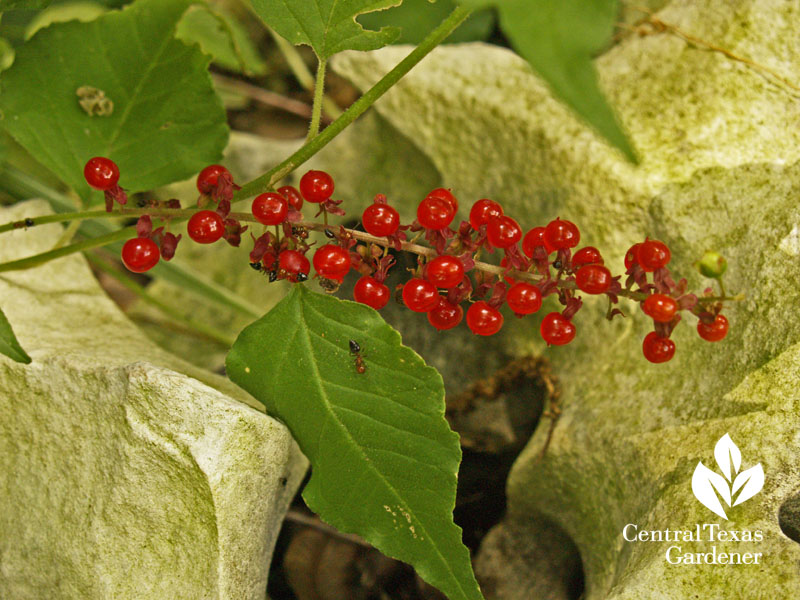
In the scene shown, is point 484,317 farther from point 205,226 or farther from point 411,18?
point 411,18

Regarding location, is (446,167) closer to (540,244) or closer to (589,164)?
(589,164)

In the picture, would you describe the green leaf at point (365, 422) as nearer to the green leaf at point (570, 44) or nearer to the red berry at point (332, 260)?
the red berry at point (332, 260)

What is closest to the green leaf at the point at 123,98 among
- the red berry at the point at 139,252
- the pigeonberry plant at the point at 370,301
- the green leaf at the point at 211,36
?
the pigeonberry plant at the point at 370,301

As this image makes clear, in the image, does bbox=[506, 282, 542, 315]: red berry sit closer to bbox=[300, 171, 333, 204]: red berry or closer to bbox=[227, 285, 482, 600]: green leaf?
bbox=[227, 285, 482, 600]: green leaf

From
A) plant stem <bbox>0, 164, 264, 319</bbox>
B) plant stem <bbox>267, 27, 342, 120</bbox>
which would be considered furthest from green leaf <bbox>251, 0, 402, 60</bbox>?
plant stem <bbox>267, 27, 342, 120</bbox>

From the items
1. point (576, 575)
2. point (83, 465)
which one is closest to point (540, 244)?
point (576, 575)

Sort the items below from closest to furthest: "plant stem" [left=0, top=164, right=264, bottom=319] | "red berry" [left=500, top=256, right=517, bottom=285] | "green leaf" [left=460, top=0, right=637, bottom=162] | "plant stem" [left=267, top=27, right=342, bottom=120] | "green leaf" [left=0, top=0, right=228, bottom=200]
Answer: "green leaf" [left=460, top=0, right=637, bottom=162] → "red berry" [left=500, top=256, right=517, bottom=285] → "green leaf" [left=0, top=0, right=228, bottom=200] → "plant stem" [left=0, top=164, right=264, bottom=319] → "plant stem" [left=267, top=27, right=342, bottom=120]
